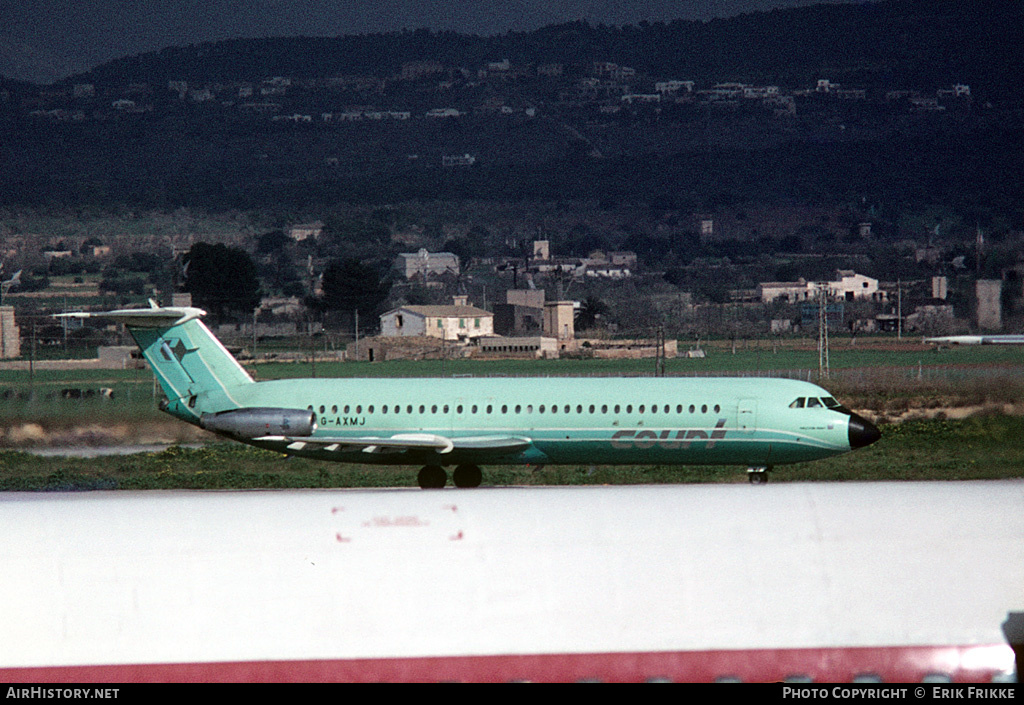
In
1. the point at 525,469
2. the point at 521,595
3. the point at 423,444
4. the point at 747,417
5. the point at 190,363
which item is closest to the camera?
the point at 521,595

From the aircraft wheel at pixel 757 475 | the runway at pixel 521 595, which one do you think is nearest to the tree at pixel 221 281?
the aircraft wheel at pixel 757 475

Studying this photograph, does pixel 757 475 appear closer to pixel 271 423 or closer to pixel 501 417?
pixel 501 417

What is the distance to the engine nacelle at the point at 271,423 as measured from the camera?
126ft

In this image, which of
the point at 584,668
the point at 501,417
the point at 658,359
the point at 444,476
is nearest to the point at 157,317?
the point at 444,476

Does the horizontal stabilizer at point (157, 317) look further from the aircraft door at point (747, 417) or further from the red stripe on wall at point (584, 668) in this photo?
the red stripe on wall at point (584, 668)

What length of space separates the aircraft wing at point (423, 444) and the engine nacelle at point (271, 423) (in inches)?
23.2

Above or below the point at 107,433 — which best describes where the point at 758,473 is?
below

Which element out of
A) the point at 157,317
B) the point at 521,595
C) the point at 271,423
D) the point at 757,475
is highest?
the point at 157,317

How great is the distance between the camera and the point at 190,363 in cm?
4028

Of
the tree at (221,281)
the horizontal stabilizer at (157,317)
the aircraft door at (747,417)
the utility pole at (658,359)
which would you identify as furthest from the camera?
the tree at (221,281)

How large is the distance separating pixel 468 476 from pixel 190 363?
9.14 m

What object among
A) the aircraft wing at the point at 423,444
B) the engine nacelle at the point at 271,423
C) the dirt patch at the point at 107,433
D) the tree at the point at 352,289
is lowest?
the dirt patch at the point at 107,433

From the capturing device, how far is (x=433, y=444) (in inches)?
1468

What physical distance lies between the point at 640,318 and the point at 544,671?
160 meters
